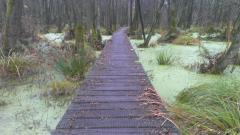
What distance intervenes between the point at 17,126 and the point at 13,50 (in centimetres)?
380

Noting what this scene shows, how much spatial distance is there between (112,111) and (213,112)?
98cm

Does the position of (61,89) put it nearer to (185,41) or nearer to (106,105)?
(106,105)

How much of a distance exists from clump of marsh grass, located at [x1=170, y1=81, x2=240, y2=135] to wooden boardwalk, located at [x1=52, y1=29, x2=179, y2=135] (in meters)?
0.24

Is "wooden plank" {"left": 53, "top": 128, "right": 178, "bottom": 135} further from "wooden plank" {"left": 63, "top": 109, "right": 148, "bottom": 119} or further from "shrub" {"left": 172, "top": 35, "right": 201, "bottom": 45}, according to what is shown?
"shrub" {"left": 172, "top": 35, "right": 201, "bottom": 45}

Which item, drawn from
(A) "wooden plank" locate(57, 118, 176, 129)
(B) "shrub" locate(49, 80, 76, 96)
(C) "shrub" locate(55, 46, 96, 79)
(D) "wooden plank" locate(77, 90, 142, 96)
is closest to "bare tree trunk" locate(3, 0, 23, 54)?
(C) "shrub" locate(55, 46, 96, 79)

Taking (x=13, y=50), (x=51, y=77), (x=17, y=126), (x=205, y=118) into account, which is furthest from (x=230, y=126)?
(x=13, y=50)

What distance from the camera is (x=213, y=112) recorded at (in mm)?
3145

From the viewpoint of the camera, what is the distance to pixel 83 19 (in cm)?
906

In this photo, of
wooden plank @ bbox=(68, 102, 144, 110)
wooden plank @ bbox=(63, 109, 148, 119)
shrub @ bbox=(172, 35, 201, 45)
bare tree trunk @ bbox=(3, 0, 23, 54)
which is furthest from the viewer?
shrub @ bbox=(172, 35, 201, 45)

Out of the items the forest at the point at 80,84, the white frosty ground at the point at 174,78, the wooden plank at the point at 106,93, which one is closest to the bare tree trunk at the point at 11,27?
the forest at the point at 80,84

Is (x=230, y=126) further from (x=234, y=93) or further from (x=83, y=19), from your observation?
(x=83, y=19)

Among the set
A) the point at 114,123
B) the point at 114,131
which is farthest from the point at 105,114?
the point at 114,131

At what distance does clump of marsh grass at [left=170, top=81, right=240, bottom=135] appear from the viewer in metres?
2.96

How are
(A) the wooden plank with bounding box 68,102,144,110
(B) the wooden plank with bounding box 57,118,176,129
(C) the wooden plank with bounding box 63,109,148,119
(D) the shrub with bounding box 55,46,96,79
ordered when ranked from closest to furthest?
1. (B) the wooden plank with bounding box 57,118,176,129
2. (C) the wooden plank with bounding box 63,109,148,119
3. (A) the wooden plank with bounding box 68,102,144,110
4. (D) the shrub with bounding box 55,46,96,79
